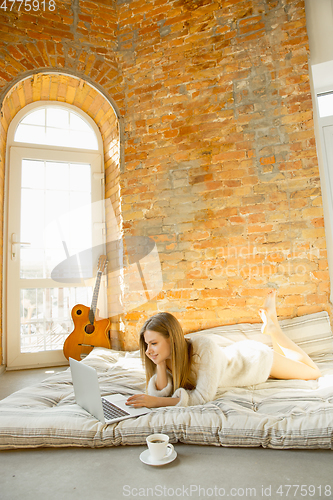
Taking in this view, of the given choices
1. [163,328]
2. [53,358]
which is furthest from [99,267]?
[163,328]

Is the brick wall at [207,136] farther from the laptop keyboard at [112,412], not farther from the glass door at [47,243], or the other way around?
the laptop keyboard at [112,412]

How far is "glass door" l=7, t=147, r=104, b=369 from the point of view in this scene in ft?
10.5

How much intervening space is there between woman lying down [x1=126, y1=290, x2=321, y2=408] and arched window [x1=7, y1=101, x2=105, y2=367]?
1.78 metres

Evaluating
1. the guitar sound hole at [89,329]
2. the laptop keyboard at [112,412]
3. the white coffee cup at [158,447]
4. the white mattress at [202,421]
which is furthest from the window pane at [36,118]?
the white coffee cup at [158,447]

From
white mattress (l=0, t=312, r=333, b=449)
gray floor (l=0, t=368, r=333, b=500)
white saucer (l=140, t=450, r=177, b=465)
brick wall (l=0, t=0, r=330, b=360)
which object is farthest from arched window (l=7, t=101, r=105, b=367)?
white saucer (l=140, t=450, r=177, b=465)

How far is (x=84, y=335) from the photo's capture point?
316cm

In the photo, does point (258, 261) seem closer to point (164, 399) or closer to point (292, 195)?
point (292, 195)

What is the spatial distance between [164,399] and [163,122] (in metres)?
2.46

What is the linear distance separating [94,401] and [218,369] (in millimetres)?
609

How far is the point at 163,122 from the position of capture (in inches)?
126

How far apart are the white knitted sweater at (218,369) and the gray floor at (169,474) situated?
297 mm

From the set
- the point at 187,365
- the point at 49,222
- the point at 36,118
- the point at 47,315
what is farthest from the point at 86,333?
the point at 36,118

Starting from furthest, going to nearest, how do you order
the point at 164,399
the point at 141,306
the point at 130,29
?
the point at 130,29 → the point at 141,306 → the point at 164,399

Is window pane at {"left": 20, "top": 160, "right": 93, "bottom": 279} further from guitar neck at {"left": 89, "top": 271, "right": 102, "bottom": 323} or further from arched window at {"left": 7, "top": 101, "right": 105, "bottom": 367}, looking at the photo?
guitar neck at {"left": 89, "top": 271, "right": 102, "bottom": 323}
